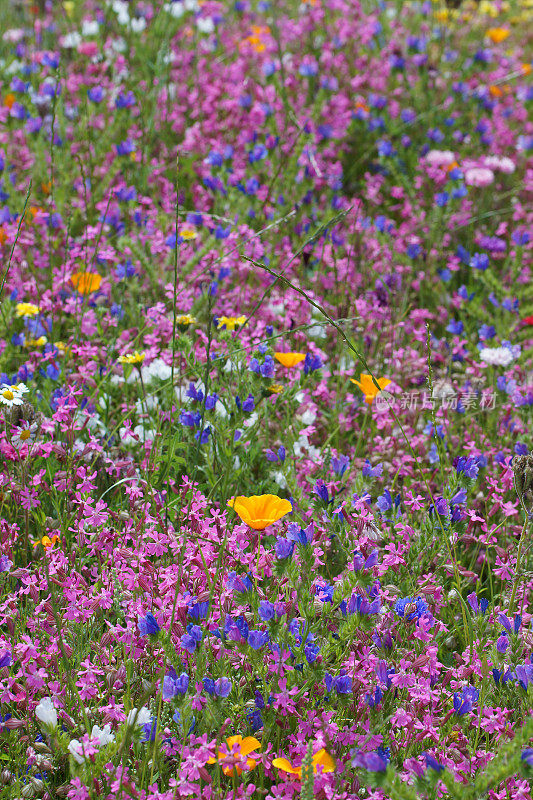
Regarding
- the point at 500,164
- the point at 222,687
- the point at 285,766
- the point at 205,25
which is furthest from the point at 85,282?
the point at 205,25

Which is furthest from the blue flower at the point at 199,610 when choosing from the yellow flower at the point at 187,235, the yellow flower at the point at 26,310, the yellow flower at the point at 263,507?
the yellow flower at the point at 187,235

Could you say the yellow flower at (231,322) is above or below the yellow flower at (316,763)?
above

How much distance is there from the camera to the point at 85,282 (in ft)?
10.1

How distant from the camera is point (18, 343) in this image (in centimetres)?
282

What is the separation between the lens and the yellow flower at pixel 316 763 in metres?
1.64

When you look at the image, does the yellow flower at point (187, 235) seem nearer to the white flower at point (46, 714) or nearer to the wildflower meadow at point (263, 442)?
the wildflower meadow at point (263, 442)

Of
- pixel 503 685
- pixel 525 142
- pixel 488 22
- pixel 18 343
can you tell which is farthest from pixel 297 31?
pixel 503 685

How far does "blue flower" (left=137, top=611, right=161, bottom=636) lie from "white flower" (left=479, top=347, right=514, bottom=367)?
1.71m

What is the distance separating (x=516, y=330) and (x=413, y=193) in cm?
105

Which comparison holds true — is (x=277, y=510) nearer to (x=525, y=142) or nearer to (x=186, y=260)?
(x=186, y=260)

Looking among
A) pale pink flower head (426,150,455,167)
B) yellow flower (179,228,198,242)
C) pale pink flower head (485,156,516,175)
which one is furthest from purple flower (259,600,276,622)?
pale pink flower head (485,156,516,175)

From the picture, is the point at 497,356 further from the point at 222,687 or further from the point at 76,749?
the point at 76,749

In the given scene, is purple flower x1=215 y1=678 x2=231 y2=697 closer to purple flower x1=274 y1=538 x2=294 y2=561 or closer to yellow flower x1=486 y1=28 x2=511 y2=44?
purple flower x1=274 y1=538 x2=294 y2=561

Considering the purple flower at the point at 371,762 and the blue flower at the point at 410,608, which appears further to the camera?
the blue flower at the point at 410,608
